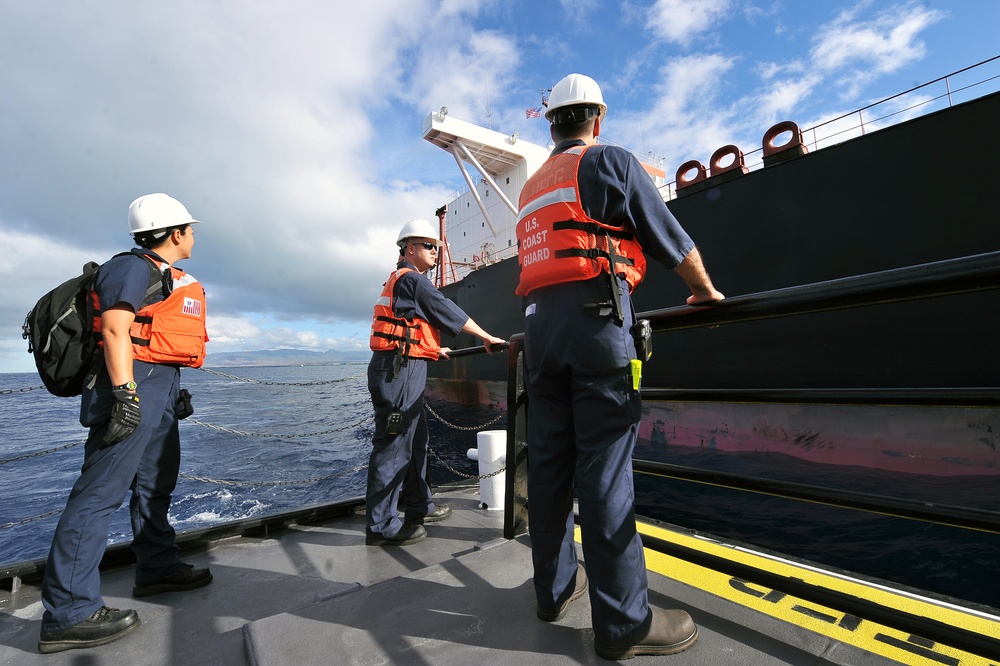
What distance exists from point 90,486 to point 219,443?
37.6 ft

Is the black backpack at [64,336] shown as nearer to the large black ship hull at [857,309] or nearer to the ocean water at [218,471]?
the ocean water at [218,471]

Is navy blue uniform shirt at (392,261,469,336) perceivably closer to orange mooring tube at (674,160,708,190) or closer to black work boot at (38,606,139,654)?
black work boot at (38,606,139,654)

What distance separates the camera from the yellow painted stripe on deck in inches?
50.8

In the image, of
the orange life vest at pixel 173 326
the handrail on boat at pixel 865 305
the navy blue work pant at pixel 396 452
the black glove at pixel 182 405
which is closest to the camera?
the handrail on boat at pixel 865 305

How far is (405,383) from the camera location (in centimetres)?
287

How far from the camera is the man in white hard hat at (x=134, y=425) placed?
1836 mm

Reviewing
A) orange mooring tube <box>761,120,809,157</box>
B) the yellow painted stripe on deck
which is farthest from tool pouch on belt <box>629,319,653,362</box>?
orange mooring tube <box>761,120,809,157</box>

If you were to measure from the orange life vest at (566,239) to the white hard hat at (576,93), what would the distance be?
0.64 feet

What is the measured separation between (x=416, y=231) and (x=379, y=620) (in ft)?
7.69

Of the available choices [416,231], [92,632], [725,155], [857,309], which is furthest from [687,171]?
[92,632]

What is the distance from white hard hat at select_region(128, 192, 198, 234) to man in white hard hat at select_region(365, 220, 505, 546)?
1.16m

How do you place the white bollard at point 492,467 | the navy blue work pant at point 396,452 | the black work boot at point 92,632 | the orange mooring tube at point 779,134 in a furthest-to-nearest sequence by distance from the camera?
the orange mooring tube at point 779,134 < the white bollard at point 492,467 < the navy blue work pant at point 396,452 < the black work boot at point 92,632

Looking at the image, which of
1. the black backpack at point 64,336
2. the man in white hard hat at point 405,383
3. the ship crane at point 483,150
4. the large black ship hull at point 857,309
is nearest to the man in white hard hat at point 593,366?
the man in white hard hat at point 405,383

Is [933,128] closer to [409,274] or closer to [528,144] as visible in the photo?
[409,274]
